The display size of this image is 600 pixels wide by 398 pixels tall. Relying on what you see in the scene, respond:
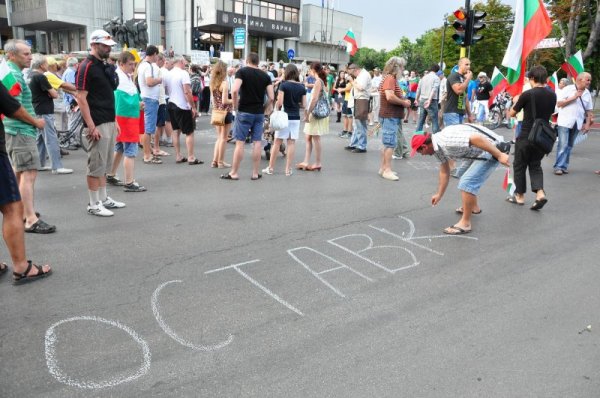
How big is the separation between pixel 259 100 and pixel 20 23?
55802 mm

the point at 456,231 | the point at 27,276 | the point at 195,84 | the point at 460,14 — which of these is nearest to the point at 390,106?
the point at 456,231

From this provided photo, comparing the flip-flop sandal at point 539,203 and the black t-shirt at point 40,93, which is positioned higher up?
the black t-shirt at point 40,93

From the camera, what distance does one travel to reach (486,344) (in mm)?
3098

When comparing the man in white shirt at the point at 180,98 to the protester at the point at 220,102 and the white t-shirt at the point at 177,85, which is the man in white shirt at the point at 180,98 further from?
the protester at the point at 220,102

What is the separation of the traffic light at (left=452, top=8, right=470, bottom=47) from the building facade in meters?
36.7

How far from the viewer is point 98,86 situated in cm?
528

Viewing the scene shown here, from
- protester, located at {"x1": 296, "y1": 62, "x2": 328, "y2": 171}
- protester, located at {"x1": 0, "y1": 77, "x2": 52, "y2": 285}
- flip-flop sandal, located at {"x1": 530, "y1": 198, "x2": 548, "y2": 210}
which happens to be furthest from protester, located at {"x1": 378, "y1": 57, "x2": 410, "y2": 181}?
protester, located at {"x1": 0, "y1": 77, "x2": 52, "y2": 285}

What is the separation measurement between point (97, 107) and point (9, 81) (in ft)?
2.88

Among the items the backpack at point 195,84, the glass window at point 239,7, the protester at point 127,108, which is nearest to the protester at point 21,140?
the protester at point 127,108

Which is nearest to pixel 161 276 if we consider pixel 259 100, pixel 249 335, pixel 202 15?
pixel 249 335

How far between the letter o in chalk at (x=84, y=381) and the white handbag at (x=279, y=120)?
4951 mm

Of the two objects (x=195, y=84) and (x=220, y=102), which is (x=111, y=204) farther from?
(x=195, y=84)

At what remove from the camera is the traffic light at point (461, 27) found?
12766 millimetres

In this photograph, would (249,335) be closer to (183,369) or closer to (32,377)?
(183,369)
